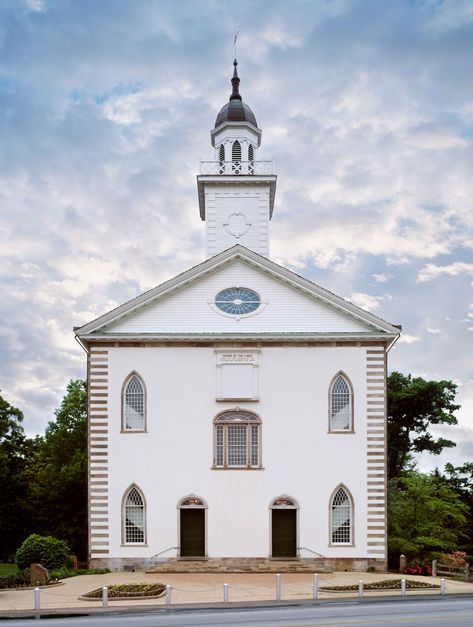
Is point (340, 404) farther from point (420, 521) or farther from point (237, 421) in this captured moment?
point (420, 521)

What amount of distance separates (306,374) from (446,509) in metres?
11.5

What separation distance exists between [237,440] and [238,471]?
129 cm

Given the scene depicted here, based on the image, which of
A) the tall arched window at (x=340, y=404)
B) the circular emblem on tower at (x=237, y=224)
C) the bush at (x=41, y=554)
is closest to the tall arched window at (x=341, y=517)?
the tall arched window at (x=340, y=404)

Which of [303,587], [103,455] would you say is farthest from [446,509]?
[103,455]

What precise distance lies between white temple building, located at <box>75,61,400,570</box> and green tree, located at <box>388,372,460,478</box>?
24.8 meters

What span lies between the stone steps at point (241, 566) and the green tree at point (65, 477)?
16901mm

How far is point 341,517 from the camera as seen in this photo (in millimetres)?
36594

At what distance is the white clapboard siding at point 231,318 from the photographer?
123ft

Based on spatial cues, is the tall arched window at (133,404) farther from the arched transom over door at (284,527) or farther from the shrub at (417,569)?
the shrub at (417,569)

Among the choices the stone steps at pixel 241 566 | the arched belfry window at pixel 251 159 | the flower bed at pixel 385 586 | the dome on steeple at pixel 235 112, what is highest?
the dome on steeple at pixel 235 112

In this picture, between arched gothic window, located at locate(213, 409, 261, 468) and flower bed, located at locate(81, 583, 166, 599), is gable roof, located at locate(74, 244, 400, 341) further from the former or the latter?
flower bed, located at locate(81, 583, 166, 599)

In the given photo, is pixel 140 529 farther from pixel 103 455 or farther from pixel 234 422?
pixel 234 422

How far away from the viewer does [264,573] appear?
35562 mm

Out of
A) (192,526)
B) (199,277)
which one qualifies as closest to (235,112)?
(199,277)
